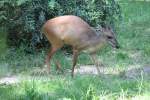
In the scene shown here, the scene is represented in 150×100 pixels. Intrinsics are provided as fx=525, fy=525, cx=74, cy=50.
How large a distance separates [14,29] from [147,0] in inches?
320

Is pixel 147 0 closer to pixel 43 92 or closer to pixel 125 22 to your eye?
pixel 125 22

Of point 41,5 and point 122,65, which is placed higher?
point 41,5

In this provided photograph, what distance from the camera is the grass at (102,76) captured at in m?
7.47

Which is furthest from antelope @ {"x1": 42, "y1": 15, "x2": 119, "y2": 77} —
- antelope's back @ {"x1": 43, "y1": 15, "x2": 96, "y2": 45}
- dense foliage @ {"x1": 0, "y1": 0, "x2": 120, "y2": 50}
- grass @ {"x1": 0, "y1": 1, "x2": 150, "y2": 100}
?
dense foliage @ {"x1": 0, "y1": 0, "x2": 120, "y2": 50}

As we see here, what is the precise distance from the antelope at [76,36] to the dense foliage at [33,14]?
3.87 ft

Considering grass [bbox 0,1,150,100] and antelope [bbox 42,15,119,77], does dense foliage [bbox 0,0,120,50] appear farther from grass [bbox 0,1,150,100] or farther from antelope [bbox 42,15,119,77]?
antelope [bbox 42,15,119,77]

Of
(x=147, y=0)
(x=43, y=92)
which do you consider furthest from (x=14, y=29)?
(x=147, y=0)

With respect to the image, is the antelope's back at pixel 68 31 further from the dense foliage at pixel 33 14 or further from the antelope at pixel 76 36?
the dense foliage at pixel 33 14

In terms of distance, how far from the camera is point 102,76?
376 inches

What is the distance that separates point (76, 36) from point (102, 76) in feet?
3.33

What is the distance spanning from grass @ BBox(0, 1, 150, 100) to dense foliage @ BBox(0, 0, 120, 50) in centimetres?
44

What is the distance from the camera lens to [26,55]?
1149cm

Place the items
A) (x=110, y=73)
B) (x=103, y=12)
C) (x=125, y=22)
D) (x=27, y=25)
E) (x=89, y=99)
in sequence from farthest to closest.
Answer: (x=125, y=22)
(x=103, y=12)
(x=27, y=25)
(x=110, y=73)
(x=89, y=99)

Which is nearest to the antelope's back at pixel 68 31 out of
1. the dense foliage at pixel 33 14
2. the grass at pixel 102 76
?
the grass at pixel 102 76
